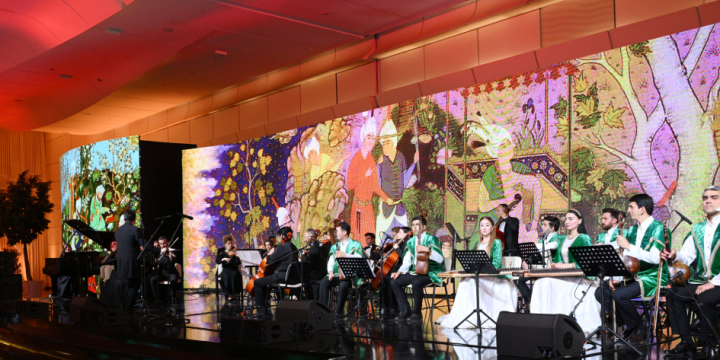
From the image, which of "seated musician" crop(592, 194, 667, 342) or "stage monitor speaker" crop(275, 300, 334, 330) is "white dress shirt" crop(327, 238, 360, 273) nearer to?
"stage monitor speaker" crop(275, 300, 334, 330)

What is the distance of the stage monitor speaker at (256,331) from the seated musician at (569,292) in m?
2.53

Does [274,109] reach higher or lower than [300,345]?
higher

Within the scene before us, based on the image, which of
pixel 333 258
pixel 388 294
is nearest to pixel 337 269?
pixel 333 258

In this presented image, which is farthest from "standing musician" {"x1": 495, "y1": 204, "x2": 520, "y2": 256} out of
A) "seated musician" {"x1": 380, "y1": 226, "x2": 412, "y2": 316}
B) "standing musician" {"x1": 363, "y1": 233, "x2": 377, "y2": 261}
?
"standing musician" {"x1": 363, "y1": 233, "x2": 377, "y2": 261}

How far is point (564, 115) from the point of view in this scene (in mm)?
8680

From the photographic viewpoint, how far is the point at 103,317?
7.96m

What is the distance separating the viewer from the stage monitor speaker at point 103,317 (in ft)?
26.1

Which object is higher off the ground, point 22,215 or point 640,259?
point 22,215

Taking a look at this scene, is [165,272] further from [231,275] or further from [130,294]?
[130,294]

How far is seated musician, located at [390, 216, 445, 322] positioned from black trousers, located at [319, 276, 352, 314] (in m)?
0.93

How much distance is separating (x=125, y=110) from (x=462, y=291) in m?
13.4

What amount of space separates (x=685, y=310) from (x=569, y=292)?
1.32 metres

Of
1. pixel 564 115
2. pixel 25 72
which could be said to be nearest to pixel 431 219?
pixel 564 115

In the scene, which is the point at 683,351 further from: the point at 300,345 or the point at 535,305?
the point at 300,345
